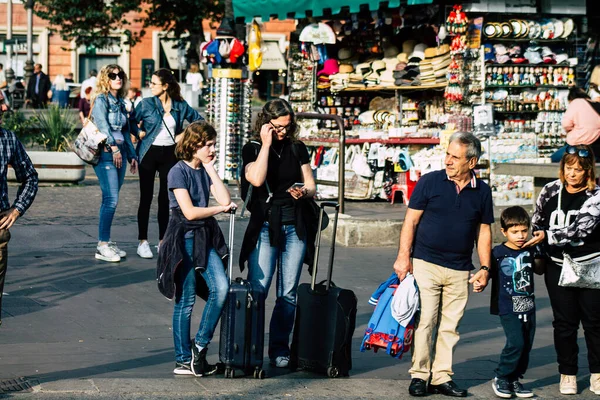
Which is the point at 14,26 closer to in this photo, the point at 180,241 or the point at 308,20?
the point at 308,20

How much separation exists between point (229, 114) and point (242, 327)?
32.5 ft

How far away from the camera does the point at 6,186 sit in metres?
6.28

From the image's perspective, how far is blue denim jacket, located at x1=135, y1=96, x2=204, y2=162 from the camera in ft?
34.0

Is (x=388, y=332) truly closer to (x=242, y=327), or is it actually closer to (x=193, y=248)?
(x=242, y=327)

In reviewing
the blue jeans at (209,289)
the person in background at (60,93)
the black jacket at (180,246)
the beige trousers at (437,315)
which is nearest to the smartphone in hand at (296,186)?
the black jacket at (180,246)

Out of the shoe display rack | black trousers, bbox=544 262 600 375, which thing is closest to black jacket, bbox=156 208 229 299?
black trousers, bbox=544 262 600 375

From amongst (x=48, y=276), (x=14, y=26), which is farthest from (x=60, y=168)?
(x=14, y=26)

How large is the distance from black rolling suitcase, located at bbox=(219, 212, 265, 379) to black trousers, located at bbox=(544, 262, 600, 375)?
5.79ft

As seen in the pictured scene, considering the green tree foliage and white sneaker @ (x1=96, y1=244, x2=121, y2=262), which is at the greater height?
the green tree foliage

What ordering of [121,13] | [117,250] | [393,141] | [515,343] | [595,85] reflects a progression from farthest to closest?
1. [121,13]
2. [393,141]
3. [595,85]
4. [117,250]
5. [515,343]

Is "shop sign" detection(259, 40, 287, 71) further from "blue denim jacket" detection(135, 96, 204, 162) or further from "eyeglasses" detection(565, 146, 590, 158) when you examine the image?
"eyeglasses" detection(565, 146, 590, 158)

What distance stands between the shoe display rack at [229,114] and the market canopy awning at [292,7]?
2.96 feet

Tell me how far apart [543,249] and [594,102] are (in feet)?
18.9

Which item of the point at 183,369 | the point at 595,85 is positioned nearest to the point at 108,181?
the point at 183,369
